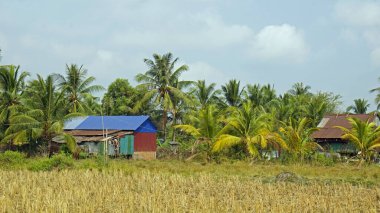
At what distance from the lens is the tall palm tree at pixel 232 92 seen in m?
33.5

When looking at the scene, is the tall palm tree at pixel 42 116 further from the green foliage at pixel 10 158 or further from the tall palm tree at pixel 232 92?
the tall palm tree at pixel 232 92

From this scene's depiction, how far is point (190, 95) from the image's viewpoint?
3472cm

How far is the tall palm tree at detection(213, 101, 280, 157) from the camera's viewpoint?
2309 centimetres

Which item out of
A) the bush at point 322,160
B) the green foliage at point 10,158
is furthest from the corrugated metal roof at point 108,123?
the bush at point 322,160

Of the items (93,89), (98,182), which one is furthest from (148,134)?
(98,182)

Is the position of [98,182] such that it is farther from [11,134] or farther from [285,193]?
[11,134]


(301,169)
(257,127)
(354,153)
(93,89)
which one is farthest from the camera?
(93,89)

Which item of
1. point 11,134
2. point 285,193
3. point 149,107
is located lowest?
point 285,193

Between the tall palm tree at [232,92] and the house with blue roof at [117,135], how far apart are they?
654cm

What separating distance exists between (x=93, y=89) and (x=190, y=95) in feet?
23.3

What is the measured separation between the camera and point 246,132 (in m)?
24.0

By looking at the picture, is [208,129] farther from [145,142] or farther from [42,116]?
[42,116]

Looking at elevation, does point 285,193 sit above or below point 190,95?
below

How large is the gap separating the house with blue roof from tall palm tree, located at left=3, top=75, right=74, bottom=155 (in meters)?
3.33
